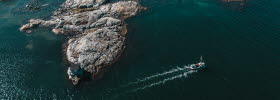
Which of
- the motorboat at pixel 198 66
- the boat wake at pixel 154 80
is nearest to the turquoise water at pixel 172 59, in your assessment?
the boat wake at pixel 154 80

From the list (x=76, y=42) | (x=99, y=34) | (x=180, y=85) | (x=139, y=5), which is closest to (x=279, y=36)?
(x=180, y=85)

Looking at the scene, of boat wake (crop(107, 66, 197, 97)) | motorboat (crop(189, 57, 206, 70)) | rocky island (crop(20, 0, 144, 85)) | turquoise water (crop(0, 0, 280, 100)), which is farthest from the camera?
rocky island (crop(20, 0, 144, 85))

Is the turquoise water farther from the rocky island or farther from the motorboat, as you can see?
A: the rocky island

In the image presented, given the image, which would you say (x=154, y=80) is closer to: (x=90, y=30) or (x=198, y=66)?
(x=198, y=66)

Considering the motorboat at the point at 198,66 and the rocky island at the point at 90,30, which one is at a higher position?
the rocky island at the point at 90,30

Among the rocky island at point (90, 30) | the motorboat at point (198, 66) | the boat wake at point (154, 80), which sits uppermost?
the rocky island at point (90, 30)

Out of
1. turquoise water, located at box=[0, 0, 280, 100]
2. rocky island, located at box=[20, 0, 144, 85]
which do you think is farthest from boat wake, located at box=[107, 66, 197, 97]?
rocky island, located at box=[20, 0, 144, 85]

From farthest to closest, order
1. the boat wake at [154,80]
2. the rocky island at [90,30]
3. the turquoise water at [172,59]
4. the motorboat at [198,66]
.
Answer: the rocky island at [90,30]
the motorboat at [198,66]
the boat wake at [154,80]
the turquoise water at [172,59]

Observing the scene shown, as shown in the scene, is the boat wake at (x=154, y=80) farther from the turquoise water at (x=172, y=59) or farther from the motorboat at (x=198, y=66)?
the motorboat at (x=198, y=66)
